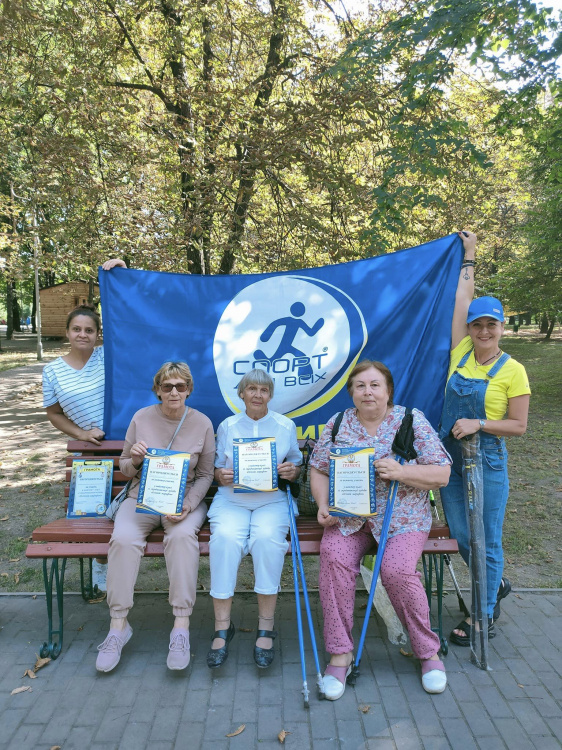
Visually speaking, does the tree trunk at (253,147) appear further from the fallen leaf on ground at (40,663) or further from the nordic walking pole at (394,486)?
the fallen leaf on ground at (40,663)

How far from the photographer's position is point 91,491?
395cm

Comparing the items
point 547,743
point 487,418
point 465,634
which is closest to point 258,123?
point 487,418

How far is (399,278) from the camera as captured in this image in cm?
430

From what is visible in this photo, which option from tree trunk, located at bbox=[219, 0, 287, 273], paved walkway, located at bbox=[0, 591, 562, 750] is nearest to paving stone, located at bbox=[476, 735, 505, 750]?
paved walkway, located at bbox=[0, 591, 562, 750]

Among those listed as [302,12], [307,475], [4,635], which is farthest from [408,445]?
[302,12]

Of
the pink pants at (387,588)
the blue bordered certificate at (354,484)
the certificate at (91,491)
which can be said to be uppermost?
the blue bordered certificate at (354,484)

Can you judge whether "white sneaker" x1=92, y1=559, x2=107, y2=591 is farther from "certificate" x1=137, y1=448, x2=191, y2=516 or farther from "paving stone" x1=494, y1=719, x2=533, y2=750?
"paving stone" x1=494, y1=719, x2=533, y2=750

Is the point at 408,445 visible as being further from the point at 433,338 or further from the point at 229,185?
the point at 229,185

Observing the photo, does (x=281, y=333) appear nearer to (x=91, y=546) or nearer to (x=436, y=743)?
(x=91, y=546)

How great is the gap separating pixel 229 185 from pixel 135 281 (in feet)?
12.8

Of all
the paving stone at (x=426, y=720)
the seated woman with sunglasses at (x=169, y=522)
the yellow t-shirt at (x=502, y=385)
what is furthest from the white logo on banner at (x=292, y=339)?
the paving stone at (x=426, y=720)

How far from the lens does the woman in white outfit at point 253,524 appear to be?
3393 mm

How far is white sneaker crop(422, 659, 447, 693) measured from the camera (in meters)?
3.06

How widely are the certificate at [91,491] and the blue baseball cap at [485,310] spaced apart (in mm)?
2468
